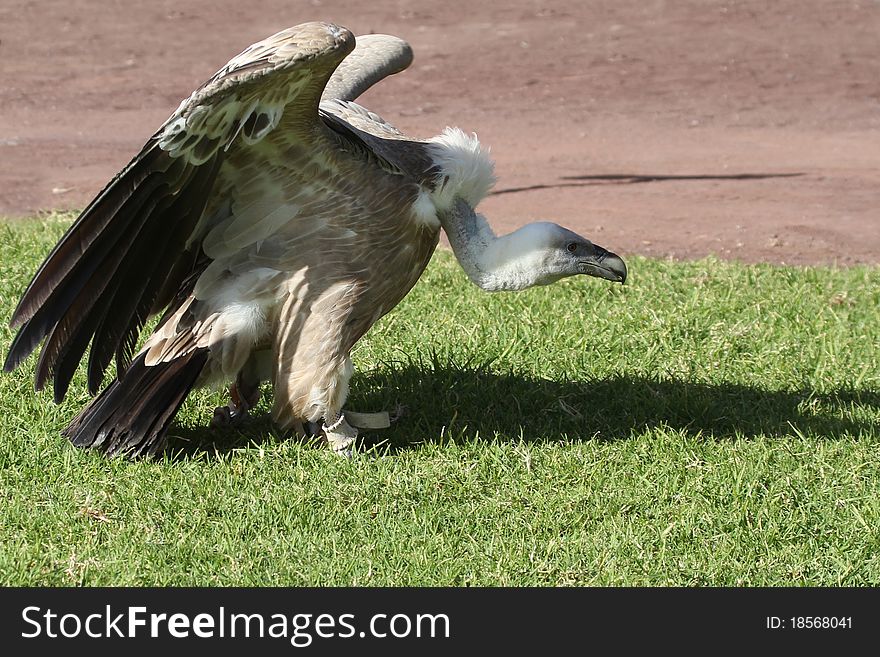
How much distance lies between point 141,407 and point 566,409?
1.61 meters

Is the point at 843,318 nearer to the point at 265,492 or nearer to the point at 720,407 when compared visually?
the point at 720,407

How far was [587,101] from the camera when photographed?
1191cm

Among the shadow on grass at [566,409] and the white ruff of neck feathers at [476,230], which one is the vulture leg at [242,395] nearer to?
the shadow on grass at [566,409]

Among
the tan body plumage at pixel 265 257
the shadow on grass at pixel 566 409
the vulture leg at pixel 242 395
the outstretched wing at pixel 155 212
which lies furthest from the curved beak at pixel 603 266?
the vulture leg at pixel 242 395

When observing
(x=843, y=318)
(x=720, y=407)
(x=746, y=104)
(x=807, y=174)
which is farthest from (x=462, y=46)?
(x=720, y=407)

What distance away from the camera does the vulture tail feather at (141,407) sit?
4.38 metres

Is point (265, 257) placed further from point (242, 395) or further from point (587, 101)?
point (587, 101)

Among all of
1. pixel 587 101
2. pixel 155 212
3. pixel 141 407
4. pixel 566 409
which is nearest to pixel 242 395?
pixel 141 407

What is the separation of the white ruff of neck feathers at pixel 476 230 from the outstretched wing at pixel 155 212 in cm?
62

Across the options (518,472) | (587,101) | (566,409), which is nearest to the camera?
(518,472)

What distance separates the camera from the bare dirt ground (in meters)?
8.55

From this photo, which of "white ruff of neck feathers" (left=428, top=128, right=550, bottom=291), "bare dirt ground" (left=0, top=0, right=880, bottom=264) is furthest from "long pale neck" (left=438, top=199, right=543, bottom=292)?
"bare dirt ground" (left=0, top=0, right=880, bottom=264)

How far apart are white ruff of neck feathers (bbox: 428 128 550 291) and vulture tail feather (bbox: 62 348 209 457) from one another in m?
0.97

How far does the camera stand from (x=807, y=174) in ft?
31.7
